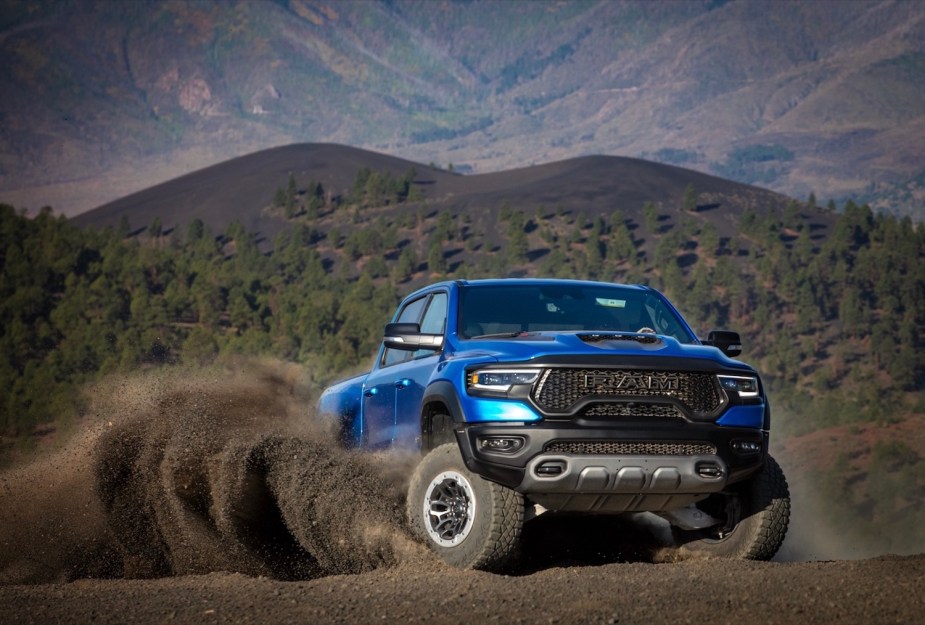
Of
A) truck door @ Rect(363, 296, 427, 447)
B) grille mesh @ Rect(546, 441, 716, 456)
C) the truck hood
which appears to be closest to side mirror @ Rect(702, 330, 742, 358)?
the truck hood

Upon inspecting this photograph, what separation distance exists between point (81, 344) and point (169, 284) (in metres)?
22.2

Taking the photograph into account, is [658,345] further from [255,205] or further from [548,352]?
[255,205]

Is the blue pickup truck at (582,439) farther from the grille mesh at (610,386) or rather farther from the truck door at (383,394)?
the truck door at (383,394)

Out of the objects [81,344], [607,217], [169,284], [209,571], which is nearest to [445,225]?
[607,217]

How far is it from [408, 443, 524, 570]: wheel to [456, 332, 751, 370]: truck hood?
2.20ft

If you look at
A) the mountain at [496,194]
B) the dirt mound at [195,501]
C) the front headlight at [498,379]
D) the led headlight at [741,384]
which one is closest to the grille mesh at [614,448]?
the front headlight at [498,379]

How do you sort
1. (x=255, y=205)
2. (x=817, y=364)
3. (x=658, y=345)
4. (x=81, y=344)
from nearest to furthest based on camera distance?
1. (x=658, y=345)
2. (x=81, y=344)
3. (x=817, y=364)
4. (x=255, y=205)

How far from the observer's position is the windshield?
8734mm

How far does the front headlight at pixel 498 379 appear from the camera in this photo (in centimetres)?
741

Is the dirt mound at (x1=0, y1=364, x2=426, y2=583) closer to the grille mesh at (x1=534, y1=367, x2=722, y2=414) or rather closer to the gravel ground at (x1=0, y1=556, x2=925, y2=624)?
the gravel ground at (x1=0, y1=556, x2=925, y2=624)

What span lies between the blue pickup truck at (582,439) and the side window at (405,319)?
3.32 feet

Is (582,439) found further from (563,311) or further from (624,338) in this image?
(563,311)

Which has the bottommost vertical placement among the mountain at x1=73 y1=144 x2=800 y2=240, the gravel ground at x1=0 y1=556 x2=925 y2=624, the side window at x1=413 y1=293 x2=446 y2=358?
the gravel ground at x1=0 y1=556 x2=925 y2=624

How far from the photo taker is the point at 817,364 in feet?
325
